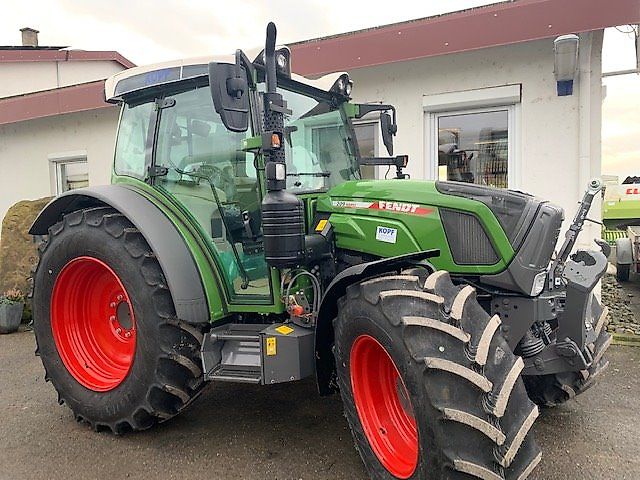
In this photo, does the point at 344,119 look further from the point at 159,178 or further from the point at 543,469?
the point at 543,469

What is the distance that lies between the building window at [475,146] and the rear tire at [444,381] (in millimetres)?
3845

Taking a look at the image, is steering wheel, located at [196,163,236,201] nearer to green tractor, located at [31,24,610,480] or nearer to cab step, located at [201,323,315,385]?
green tractor, located at [31,24,610,480]

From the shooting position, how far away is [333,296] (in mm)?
2947

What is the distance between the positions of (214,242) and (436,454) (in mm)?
1945

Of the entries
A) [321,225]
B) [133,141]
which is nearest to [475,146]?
[321,225]

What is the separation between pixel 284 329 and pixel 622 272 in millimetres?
8580

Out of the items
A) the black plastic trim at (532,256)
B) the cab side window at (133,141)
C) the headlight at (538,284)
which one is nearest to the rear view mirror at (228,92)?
the cab side window at (133,141)

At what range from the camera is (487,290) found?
116 inches

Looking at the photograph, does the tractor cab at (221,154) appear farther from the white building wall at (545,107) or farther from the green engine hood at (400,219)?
the white building wall at (545,107)

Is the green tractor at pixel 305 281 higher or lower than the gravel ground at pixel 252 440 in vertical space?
higher

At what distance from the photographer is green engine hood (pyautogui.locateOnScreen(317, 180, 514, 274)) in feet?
9.48

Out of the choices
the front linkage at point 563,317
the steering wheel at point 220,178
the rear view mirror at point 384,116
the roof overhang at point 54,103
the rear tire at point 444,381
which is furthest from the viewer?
the roof overhang at point 54,103

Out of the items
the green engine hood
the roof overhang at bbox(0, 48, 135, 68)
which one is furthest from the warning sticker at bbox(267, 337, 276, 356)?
the roof overhang at bbox(0, 48, 135, 68)

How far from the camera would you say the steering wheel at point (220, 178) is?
3.60 meters
